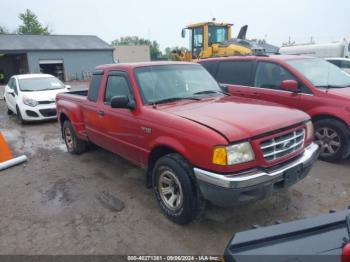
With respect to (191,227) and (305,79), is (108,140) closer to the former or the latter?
(191,227)

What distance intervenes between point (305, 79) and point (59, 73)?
103 feet

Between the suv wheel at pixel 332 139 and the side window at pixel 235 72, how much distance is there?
67.7 inches

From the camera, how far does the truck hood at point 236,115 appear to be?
10.2 feet

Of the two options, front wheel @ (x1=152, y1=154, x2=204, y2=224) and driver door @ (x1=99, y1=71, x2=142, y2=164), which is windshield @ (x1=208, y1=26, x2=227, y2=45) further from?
front wheel @ (x1=152, y1=154, x2=204, y2=224)

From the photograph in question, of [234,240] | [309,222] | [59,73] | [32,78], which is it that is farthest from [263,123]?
[59,73]

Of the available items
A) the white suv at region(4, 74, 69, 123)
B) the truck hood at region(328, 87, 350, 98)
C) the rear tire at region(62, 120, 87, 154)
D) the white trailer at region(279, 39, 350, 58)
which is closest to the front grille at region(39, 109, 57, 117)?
the white suv at region(4, 74, 69, 123)

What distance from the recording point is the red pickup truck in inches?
119

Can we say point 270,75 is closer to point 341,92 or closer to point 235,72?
point 235,72

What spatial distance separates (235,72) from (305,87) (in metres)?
1.63

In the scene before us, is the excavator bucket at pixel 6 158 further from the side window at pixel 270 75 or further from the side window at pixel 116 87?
the side window at pixel 270 75

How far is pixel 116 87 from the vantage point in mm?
4641

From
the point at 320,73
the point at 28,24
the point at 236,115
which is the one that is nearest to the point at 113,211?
the point at 236,115

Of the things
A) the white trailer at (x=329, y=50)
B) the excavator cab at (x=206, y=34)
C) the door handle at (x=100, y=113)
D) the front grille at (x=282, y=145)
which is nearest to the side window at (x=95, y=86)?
the door handle at (x=100, y=113)

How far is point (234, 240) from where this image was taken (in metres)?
1.83
